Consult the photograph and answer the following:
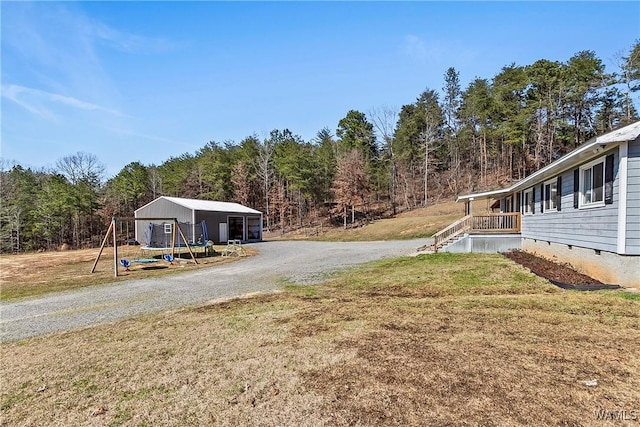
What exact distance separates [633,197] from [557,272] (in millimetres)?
2924

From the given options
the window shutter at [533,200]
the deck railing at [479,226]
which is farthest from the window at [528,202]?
the deck railing at [479,226]

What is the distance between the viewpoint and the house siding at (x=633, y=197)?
6.75m

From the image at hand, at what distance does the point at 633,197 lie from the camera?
6.77 metres

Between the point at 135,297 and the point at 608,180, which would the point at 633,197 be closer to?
the point at 608,180

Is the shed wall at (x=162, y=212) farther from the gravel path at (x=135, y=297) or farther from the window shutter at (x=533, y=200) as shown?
the window shutter at (x=533, y=200)

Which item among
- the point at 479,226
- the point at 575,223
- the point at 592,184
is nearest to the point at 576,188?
the point at 592,184

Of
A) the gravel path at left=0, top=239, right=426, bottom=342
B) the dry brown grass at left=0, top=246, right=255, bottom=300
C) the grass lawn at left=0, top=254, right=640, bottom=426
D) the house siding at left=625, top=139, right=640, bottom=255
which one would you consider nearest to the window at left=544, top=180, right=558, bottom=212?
the house siding at left=625, top=139, right=640, bottom=255

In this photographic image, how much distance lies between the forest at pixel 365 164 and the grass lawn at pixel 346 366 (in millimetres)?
31030

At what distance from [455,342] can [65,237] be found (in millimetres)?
48032

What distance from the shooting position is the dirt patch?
773 centimetres

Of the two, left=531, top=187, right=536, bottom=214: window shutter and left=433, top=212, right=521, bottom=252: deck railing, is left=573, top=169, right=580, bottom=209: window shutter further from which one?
left=433, top=212, right=521, bottom=252: deck railing

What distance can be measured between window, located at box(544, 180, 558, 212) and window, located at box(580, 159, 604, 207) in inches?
78.8

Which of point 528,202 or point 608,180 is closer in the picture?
point 608,180

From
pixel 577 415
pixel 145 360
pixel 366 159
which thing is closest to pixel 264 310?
pixel 145 360
